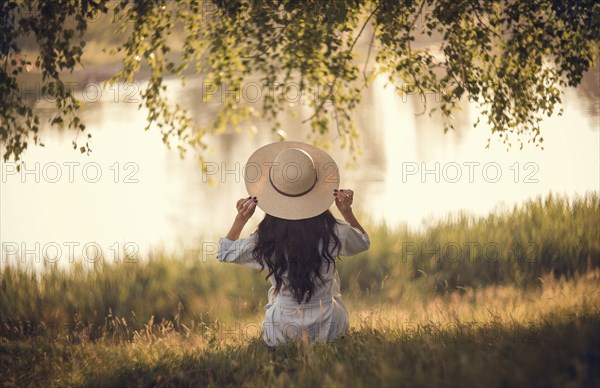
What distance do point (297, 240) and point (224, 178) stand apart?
12730mm

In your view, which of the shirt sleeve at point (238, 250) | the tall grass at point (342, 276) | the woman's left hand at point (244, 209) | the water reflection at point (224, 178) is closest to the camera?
the woman's left hand at point (244, 209)

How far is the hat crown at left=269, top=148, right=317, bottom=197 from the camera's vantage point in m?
5.53

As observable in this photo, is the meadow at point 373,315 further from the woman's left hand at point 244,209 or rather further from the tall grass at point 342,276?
the woman's left hand at point 244,209

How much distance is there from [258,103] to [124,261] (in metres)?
9.48

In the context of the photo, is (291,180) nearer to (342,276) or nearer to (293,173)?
(293,173)

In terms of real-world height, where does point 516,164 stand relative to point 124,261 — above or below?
above

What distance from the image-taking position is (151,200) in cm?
1486

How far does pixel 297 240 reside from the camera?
543cm

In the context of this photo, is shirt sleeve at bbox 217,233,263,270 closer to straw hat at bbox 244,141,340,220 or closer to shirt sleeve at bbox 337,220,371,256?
straw hat at bbox 244,141,340,220

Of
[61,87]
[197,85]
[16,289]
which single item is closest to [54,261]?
[16,289]

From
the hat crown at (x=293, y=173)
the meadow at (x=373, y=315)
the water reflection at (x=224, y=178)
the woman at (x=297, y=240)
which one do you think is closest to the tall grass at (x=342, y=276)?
the meadow at (x=373, y=315)

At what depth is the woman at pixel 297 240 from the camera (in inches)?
213

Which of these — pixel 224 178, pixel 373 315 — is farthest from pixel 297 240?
pixel 224 178

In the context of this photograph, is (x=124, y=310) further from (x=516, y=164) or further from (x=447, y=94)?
(x=516, y=164)
